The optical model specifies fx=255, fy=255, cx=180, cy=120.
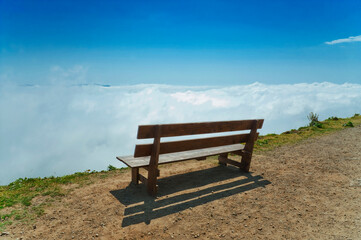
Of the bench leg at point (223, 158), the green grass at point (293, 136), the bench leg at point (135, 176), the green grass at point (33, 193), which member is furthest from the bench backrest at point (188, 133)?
the green grass at point (293, 136)

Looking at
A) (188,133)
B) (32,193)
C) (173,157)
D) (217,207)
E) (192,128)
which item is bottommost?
(32,193)

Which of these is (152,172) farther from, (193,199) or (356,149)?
(356,149)

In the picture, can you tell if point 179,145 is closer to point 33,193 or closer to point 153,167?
point 153,167

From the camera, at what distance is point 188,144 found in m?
5.86

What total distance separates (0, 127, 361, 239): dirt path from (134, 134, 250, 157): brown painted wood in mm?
942

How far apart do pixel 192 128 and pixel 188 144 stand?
0.45 metres

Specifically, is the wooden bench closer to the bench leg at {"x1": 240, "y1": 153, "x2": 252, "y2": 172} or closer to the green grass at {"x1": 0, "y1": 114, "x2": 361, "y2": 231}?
the bench leg at {"x1": 240, "y1": 153, "x2": 252, "y2": 172}

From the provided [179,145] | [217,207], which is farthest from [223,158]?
[217,207]

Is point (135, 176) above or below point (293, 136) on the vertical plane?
below

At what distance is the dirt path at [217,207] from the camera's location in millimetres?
4160

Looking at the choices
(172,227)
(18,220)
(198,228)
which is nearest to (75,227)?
(18,220)

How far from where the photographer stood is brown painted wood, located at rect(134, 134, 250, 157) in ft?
17.3

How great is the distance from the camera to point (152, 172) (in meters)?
5.45

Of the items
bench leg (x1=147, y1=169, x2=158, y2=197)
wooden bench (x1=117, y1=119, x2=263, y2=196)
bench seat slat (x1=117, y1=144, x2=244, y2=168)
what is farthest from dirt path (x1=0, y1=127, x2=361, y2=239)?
bench seat slat (x1=117, y1=144, x2=244, y2=168)
